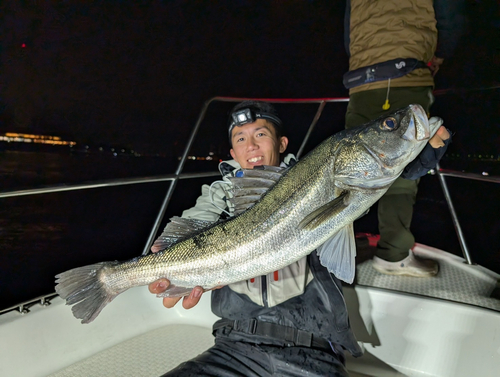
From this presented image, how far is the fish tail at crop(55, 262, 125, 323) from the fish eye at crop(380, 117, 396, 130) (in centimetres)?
190

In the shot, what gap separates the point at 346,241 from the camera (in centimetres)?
186

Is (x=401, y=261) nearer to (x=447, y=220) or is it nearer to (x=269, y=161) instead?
(x=269, y=161)

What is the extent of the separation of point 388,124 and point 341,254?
0.82m

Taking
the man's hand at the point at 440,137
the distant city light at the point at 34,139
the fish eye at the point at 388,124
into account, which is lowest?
the man's hand at the point at 440,137

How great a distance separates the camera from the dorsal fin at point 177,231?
206 centimetres

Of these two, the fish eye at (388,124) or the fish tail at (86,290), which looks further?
the fish tail at (86,290)

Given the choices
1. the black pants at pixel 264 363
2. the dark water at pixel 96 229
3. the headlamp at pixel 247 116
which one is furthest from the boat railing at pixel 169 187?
the dark water at pixel 96 229

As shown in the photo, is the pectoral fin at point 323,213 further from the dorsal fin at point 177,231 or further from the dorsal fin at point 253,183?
the dorsal fin at point 177,231

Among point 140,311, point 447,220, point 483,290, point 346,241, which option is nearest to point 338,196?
point 346,241

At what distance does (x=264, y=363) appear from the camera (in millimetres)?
1984

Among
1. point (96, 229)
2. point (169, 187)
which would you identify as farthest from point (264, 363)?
point (96, 229)

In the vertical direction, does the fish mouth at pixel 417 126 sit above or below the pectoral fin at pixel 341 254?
above

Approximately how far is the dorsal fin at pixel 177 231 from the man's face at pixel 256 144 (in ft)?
2.50

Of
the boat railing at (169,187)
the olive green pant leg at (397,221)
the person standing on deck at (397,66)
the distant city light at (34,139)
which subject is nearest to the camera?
the boat railing at (169,187)
